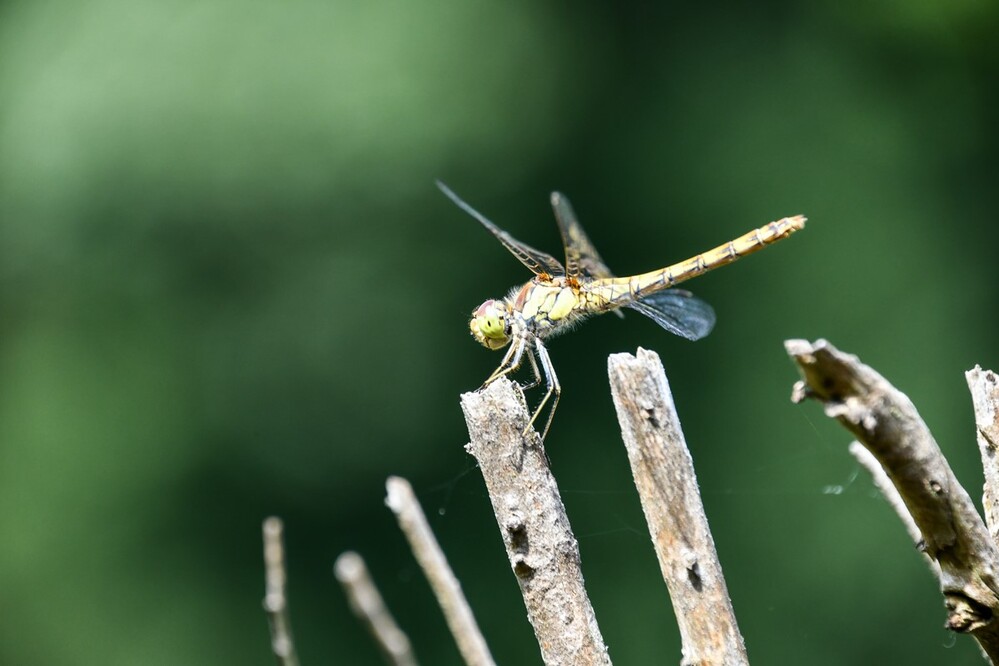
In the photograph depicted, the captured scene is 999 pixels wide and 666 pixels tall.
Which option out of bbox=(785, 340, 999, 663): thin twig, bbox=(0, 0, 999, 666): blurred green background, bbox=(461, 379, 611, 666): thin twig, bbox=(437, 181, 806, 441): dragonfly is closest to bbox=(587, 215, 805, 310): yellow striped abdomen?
bbox=(437, 181, 806, 441): dragonfly

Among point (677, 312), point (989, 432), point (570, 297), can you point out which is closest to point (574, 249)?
point (570, 297)

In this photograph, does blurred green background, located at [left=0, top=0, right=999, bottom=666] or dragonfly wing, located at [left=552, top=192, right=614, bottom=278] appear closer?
dragonfly wing, located at [left=552, top=192, right=614, bottom=278]

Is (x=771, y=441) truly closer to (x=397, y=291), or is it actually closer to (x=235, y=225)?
(x=397, y=291)

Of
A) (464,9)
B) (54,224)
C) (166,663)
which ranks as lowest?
(166,663)

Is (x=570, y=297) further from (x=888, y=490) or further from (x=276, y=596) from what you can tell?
(x=276, y=596)

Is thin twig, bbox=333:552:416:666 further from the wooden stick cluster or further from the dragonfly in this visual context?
the dragonfly

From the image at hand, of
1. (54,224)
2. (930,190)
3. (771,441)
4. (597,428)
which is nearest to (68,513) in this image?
(54,224)
